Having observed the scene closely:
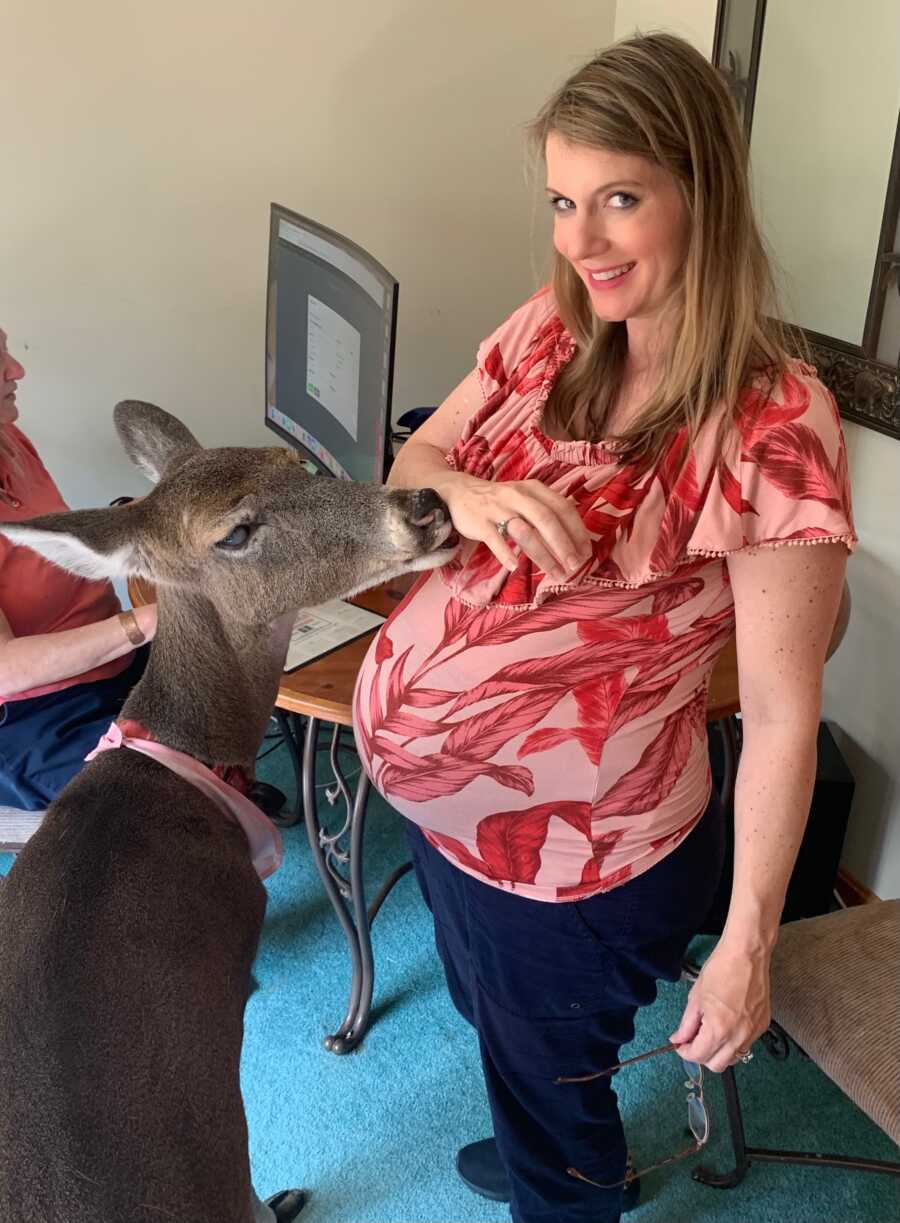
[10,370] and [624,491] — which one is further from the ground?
[624,491]

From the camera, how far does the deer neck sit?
1600 mm

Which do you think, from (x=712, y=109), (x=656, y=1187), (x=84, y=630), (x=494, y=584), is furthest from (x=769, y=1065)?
(x=712, y=109)

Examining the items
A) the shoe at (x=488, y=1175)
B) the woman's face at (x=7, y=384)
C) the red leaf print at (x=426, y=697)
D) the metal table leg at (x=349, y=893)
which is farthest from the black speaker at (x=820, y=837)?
the woman's face at (x=7, y=384)

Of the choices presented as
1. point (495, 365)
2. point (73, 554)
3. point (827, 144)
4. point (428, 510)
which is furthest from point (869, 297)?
point (73, 554)

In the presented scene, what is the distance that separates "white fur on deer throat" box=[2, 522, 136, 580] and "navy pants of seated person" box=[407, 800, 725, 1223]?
2.01 ft

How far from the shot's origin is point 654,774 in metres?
1.35

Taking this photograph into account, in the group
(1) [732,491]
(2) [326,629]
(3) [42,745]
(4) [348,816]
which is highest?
(1) [732,491]

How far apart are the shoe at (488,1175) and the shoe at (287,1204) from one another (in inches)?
12.8

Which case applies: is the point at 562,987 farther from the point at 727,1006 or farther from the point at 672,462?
the point at 672,462

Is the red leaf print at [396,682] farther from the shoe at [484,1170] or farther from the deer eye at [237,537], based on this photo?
the shoe at [484,1170]

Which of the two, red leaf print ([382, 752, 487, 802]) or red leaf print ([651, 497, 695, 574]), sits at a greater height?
red leaf print ([651, 497, 695, 574])

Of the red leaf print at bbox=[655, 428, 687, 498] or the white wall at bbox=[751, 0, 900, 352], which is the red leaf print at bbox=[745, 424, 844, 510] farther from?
the white wall at bbox=[751, 0, 900, 352]

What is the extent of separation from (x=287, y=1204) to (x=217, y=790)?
102 cm

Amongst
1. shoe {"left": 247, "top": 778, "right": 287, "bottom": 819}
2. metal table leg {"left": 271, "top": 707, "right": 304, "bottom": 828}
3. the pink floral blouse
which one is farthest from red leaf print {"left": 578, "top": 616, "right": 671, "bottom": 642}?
shoe {"left": 247, "top": 778, "right": 287, "bottom": 819}
